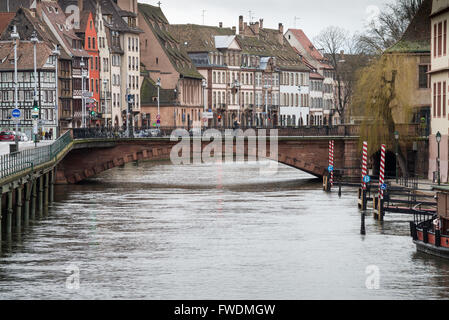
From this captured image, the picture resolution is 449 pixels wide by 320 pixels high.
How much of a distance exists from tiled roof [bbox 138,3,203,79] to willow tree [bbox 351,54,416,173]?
3022 inches

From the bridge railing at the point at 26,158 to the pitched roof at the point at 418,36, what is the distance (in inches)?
1054


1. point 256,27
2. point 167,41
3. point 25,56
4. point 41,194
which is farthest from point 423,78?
point 256,27

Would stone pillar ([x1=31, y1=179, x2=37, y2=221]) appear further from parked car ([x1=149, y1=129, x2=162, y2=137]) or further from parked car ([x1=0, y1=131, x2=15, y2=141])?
parked car ([x1=149, y1=129, x2=162, y2=137])

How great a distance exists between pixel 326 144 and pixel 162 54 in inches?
2695

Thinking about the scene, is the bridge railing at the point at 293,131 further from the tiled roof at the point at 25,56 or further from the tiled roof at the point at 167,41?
the tiled roof at the point at 167,41

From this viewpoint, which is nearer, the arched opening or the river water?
the river water

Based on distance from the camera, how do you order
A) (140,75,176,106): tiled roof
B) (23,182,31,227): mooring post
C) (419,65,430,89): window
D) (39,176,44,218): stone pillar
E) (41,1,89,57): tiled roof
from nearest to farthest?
(23,182,31,227): mooring post, (39,176,44,218): stone pillar, (419,65,430,89): window, (41,1,89,57): tiled roof, (140,75,176,106): tiled roof

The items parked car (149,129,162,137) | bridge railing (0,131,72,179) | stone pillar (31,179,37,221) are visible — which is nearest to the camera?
bridge railing (0,131,72,179)

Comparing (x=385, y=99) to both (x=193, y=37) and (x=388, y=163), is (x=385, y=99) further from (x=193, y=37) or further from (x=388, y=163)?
(x=193, y=37)

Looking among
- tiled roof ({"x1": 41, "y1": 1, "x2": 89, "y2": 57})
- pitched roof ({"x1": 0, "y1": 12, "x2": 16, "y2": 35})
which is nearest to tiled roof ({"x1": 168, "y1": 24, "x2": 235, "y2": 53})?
tiled roof ({"x1": 41, "y1": 1, "x2": 89, "y2": 57})

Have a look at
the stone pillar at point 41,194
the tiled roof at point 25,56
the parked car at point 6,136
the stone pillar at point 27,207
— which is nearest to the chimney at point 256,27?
the tiled roof at point 25,56

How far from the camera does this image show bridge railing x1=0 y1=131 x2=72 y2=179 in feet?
185

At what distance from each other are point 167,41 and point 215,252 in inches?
4534
